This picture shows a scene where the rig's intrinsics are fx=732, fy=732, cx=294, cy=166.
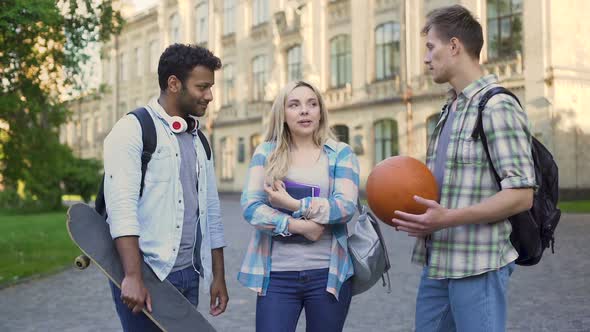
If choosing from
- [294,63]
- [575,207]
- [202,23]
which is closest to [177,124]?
[575,207]

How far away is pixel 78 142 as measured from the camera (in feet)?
204

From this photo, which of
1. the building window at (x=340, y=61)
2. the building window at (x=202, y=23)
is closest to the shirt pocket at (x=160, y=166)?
the building window at (x=340, y=61)

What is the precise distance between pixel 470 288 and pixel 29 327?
544 centimetres

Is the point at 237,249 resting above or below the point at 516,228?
below

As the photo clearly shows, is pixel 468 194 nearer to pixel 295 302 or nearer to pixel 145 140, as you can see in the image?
pixel 295 302

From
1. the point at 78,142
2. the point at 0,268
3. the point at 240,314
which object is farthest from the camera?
the point at 78,142

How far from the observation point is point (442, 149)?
344 centimetres

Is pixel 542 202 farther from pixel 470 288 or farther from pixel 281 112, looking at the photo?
pixel 281 112

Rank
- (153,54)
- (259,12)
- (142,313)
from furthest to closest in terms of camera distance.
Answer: (153,54)
(259,12)
(142,313)

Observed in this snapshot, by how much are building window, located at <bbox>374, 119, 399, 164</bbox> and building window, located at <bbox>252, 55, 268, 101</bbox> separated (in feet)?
32.9

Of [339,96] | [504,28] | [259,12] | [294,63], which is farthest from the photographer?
[259,12]

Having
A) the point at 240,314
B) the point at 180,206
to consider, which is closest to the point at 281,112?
the point at 180,206

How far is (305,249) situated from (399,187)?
0.67 metres

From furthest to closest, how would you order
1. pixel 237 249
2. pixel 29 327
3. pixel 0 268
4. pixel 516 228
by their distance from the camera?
pixel 237 249 → pixel 0 268 → pixel 29 327 → pixel 516 228
